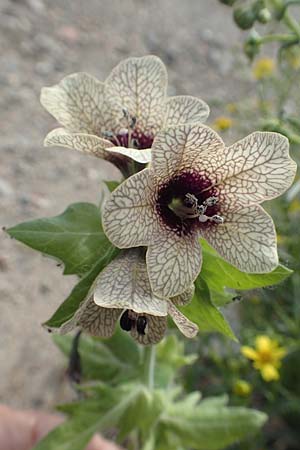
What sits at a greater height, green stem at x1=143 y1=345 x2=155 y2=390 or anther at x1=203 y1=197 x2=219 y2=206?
anther at x1=203 y1=197 x2=219 y2=206

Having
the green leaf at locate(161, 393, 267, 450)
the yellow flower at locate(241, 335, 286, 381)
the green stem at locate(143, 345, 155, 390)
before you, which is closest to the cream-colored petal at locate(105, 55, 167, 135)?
the green stem at locate(143, 345, 155, 390)

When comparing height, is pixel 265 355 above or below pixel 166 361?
below

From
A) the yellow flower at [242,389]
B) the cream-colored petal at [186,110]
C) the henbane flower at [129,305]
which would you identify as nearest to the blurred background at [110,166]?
the yellow flower at [242,389]

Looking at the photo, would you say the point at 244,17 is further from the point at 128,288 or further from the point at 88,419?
the point at 88,419

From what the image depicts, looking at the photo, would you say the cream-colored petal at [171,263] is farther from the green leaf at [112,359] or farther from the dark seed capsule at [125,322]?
the green leaf at [112,359]

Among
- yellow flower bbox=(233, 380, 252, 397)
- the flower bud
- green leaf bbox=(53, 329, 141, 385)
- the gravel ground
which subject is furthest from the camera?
the gravel ground

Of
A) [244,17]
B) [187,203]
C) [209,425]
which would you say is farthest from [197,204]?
[209,425]

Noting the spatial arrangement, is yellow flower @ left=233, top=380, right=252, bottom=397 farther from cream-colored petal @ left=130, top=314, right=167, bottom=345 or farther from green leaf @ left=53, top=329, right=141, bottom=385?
cream-colored petal @ left=130, top=314, right=167, bottom=345
